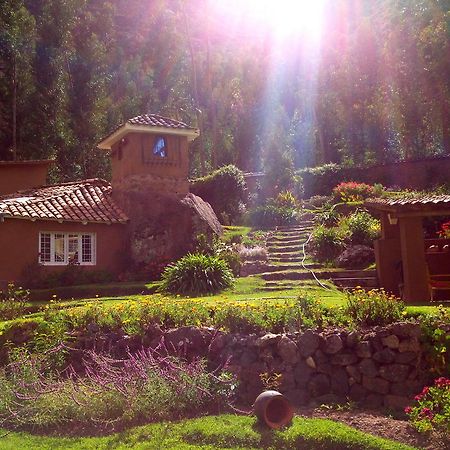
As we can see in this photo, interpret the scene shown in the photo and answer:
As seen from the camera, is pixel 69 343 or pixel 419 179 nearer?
pixel 69 343

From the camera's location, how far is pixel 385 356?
7.78m

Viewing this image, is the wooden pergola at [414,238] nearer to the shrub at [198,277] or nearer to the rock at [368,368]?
the rock at [368,368]

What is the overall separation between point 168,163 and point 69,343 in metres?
12.3

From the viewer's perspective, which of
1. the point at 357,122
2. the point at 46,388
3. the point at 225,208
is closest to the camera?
the point at 46,388

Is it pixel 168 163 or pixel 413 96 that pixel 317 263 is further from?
pixel 413 96

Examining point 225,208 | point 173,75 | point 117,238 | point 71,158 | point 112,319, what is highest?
point 173,75

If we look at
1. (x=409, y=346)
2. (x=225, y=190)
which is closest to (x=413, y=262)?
(x=409, y=346)

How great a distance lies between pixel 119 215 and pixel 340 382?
43.8ft

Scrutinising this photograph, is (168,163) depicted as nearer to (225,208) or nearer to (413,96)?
(225,208)

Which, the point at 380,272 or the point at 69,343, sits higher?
the point at 380,272

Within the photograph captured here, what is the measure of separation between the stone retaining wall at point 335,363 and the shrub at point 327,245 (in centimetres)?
950

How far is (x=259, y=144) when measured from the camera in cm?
4609

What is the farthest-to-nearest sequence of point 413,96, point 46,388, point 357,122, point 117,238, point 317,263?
1. point 357,122
2. point 413,96
3. point 117,238
4. point 317,263
5. point 46,388

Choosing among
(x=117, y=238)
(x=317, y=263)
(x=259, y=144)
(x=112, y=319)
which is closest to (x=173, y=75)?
(x=259, y=144)
